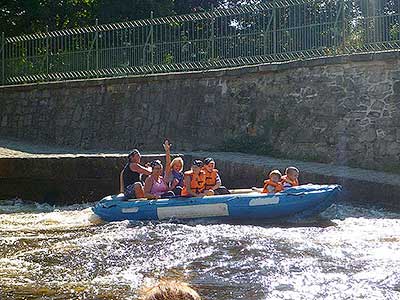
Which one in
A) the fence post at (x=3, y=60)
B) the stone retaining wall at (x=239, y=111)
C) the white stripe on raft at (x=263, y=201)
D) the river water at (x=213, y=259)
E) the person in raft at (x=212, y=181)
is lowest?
the river water at (x=213, y=259)

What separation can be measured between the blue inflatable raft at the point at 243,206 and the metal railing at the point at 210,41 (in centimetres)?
453

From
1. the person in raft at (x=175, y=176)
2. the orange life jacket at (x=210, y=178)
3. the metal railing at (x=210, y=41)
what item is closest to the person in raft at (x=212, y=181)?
the orange life jacket at (x=210, y=178)

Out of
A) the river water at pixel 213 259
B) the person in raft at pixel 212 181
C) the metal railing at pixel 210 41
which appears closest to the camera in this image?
the river water at pixel 213 259

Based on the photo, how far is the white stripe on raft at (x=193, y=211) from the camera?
432 inches

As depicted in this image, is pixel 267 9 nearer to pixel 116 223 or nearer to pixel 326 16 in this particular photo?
pixel 326 16

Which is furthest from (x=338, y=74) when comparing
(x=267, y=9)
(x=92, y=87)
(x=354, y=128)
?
(x=92, y=87)

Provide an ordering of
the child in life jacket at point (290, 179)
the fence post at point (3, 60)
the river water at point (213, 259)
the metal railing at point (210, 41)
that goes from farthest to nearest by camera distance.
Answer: the fence post at point (3, 60) → the metal railing at point (210, 41) → the child in life jacket at point (290, 179) → the river water at point (213, 259)

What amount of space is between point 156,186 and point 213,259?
4190 millimetres


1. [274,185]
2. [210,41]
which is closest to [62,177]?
[210,41]

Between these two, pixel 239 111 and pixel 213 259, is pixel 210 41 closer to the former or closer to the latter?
pixel 239 111

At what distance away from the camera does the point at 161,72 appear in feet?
58.0

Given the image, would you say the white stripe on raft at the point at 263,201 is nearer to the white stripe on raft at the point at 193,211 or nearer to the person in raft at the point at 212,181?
the white stripe on raft at the point at 193,211

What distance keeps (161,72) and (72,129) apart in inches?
116

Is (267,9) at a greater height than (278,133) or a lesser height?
greater
